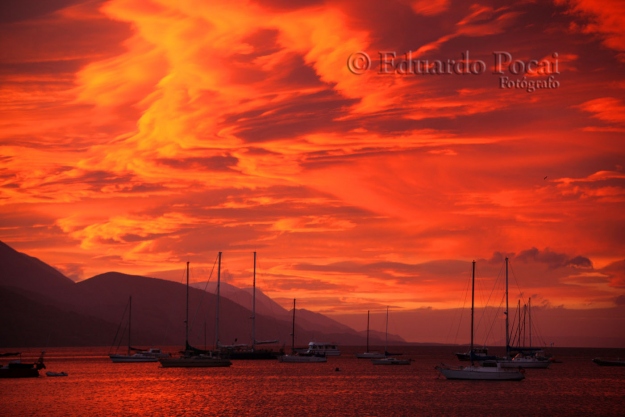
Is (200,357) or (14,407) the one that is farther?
(200,357)

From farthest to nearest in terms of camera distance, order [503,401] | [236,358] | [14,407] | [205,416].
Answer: [236,358], [503,401], [14,407], [205,416]

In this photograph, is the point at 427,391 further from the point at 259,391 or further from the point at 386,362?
the point at 386,362

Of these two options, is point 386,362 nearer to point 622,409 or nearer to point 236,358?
point 236,358

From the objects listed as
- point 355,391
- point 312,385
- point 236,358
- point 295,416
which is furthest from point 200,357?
point 295,416

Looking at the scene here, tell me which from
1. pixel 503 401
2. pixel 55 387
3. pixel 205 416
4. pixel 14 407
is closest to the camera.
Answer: pixel 205 416

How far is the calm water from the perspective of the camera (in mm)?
73875

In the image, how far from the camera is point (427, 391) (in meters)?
95.0

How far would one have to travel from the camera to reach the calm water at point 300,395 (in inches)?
2908

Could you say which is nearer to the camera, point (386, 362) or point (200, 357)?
point (200, 357)

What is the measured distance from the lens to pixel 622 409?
77938 mm

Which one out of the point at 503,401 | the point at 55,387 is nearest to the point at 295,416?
the point at 503,401

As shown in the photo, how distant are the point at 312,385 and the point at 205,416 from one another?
38.3 metres

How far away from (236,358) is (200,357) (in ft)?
93.9

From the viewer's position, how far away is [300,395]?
89.6m
